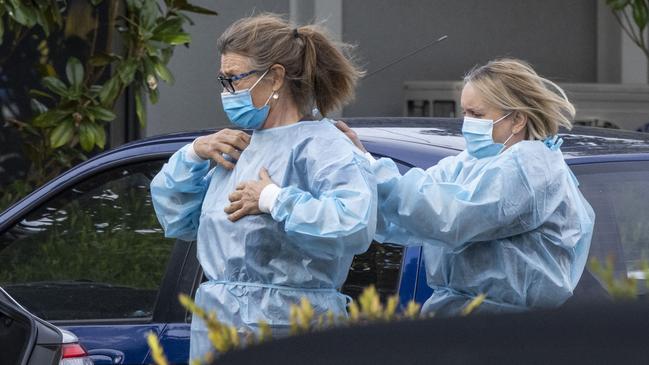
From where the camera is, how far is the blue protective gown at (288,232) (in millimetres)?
2979

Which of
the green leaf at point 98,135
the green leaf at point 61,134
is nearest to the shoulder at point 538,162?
the green leaf at point 98,135

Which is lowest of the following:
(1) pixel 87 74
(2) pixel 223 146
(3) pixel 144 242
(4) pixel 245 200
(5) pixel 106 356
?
(5) pixel 106 356

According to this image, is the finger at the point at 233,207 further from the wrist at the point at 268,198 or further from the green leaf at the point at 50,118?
the green leaf at the point at 50,118

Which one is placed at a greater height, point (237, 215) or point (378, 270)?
point (237, 215)

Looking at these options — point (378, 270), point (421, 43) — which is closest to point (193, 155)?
point (378, 270)

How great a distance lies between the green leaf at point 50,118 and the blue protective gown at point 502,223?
13.8 feet

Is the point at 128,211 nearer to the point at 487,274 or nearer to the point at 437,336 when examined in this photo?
the point at 487,274

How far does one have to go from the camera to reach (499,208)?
306cm

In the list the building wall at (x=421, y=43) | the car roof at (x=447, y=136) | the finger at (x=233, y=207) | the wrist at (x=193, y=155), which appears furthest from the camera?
the building wall at (x=421, y=43)

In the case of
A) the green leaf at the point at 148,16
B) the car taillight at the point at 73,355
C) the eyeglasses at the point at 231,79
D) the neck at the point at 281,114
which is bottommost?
the car taillight at the point at 73,355

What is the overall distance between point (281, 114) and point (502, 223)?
59 cm

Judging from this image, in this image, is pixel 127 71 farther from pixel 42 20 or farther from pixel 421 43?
pixel 421 43

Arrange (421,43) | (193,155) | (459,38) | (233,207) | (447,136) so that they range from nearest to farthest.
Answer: (233,207)
(193,155)
(447,136)
(421,43)
(459,38)

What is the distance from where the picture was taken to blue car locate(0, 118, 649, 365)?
356 centimetres
